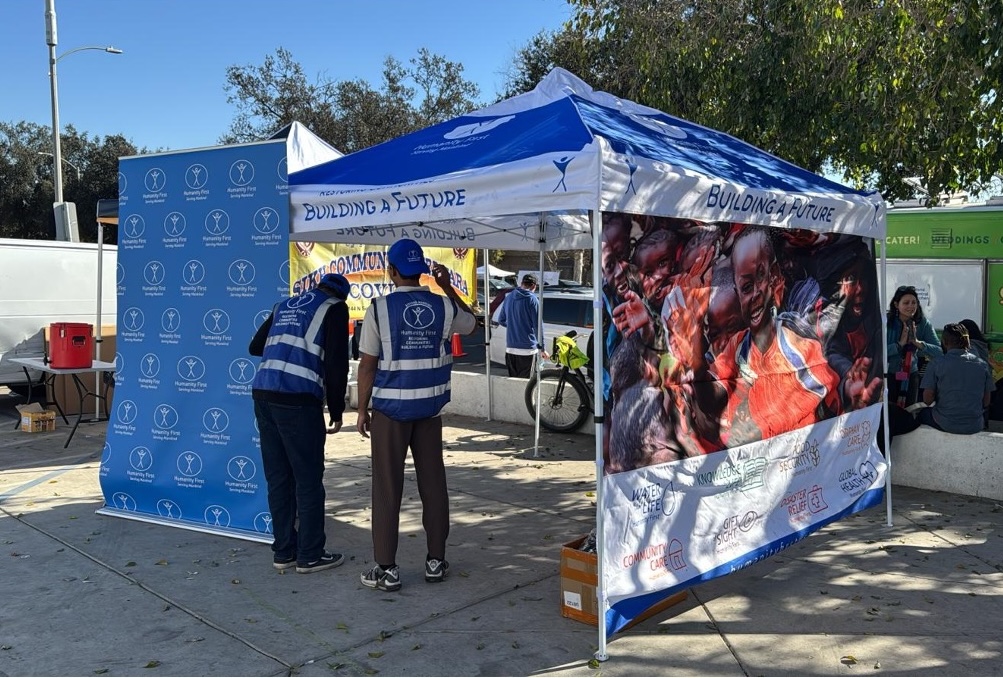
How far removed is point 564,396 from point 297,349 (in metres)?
5.09

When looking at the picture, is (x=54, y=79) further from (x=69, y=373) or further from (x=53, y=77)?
(x=69, y=373)

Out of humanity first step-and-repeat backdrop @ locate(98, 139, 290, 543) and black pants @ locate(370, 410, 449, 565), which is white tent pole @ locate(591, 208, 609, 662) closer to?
black pants @ locate(370, 410, 449, 565)

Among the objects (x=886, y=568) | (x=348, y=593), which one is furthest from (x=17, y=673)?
(x=886, y=568)

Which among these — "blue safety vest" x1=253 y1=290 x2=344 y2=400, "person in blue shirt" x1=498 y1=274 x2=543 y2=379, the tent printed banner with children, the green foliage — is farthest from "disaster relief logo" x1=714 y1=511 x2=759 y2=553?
the green foliage

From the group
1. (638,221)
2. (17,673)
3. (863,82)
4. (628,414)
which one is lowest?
(17,673)

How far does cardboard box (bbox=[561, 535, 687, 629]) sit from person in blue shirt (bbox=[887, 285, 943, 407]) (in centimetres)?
495

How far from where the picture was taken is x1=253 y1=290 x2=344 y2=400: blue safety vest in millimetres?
5281

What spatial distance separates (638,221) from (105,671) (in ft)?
10.9

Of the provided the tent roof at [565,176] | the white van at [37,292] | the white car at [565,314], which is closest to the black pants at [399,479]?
the tent roof at [565,176]

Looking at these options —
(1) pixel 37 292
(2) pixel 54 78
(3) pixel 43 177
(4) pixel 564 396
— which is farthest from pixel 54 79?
(3) pixel 43 177

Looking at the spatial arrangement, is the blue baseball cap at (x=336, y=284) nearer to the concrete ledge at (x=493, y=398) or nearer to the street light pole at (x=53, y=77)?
the concrete ledge at (x=493, y=398)

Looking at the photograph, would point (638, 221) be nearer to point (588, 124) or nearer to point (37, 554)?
point (588, 124)

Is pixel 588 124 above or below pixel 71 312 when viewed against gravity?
above

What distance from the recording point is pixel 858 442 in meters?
6.36
